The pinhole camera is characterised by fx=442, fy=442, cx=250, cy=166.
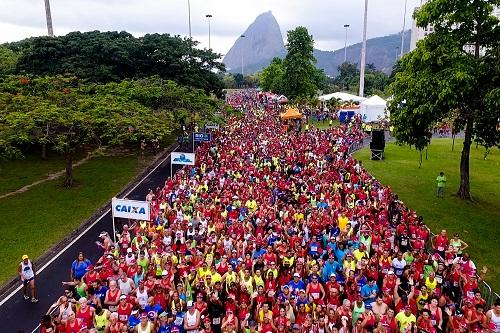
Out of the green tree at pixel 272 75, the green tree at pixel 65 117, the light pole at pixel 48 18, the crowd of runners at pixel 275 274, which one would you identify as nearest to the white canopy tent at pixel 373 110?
the green tree at pixel 65 117

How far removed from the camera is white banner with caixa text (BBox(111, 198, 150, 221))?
528 inches

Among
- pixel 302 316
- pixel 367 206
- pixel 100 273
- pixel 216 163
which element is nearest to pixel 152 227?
pixel 100 273

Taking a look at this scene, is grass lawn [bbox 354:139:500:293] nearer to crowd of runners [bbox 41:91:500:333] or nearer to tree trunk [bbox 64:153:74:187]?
crowd of runners [bbox 41:91:500:333]

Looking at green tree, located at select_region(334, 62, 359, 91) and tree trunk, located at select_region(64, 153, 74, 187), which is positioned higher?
green tree, located at select_region(334, 62, 359, 91)

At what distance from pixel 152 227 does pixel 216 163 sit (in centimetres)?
1014

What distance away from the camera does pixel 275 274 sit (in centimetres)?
1030

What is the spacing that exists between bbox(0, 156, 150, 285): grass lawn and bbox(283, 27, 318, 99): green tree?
3264 cm

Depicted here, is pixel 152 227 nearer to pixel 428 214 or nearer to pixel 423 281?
pixel 423 281

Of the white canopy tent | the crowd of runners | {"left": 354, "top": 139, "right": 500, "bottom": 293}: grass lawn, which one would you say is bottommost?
{"left": 354, "top": 139, "right": 500, "bottom": 293}: grass lawn

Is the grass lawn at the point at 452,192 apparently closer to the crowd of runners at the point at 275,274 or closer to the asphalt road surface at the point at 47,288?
the crowd of runners at the point at 275,274

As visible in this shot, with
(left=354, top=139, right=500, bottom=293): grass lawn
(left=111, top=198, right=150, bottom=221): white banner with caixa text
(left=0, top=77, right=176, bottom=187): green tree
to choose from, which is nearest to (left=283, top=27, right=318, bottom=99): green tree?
(left=354, top=139, right=500, bottom=293): grass lawn

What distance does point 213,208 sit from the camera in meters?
15.3

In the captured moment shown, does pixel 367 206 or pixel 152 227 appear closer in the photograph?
pixel 152 227

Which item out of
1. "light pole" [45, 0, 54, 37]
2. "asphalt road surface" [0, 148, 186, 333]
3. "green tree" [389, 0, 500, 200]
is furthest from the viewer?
"light pole" [45, 0, 54, 37]
